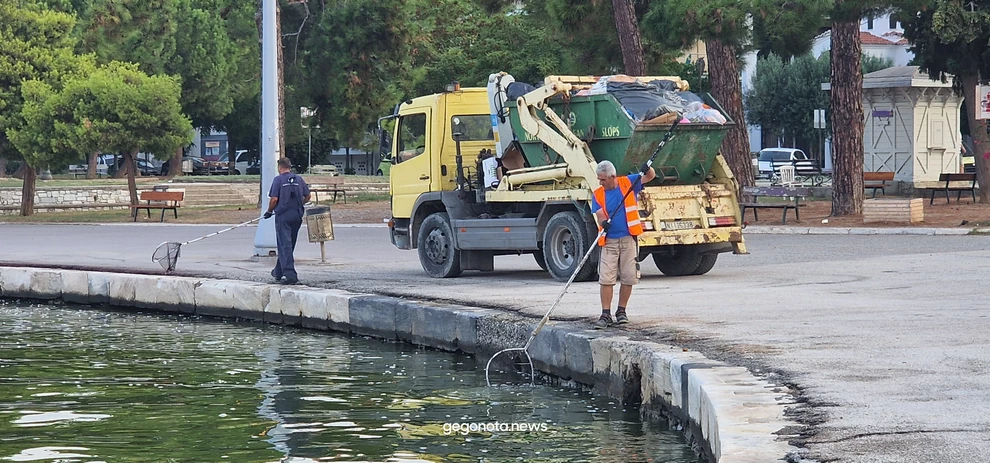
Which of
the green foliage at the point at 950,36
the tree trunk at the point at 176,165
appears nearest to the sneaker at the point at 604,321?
the green foliage at the point at 950,36

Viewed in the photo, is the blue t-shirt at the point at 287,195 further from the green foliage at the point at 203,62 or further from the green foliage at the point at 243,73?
the green foliage at the point at 203,62

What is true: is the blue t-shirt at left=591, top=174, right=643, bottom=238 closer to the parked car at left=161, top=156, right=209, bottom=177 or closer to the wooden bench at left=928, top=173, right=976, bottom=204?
the wooden bench at left=928, top=173, right=976, bottom=204

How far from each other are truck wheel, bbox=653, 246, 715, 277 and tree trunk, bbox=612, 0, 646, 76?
40.3 ft

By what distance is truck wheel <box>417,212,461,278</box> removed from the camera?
1903 centimetres

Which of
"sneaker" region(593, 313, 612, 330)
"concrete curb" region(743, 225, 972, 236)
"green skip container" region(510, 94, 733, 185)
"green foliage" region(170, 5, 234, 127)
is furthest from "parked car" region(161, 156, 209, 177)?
"sneaker" region(593, 313, 612, 330)

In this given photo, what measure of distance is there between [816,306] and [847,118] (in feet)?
55.2

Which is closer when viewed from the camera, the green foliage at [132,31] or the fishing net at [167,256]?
the fishing net at [167,256]

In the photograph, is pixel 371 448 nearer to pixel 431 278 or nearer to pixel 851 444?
pixel 851 444

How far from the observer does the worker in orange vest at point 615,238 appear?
12664mm

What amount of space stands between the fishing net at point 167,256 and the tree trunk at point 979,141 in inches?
736

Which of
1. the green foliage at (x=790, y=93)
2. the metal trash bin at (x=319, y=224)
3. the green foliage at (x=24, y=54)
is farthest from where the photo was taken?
the green foliage at (x=790, y=93)

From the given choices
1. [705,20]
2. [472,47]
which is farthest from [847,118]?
[472,47]

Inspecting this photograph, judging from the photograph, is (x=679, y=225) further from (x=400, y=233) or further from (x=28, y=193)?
(x=28, y=193)

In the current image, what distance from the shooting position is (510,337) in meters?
13.3
